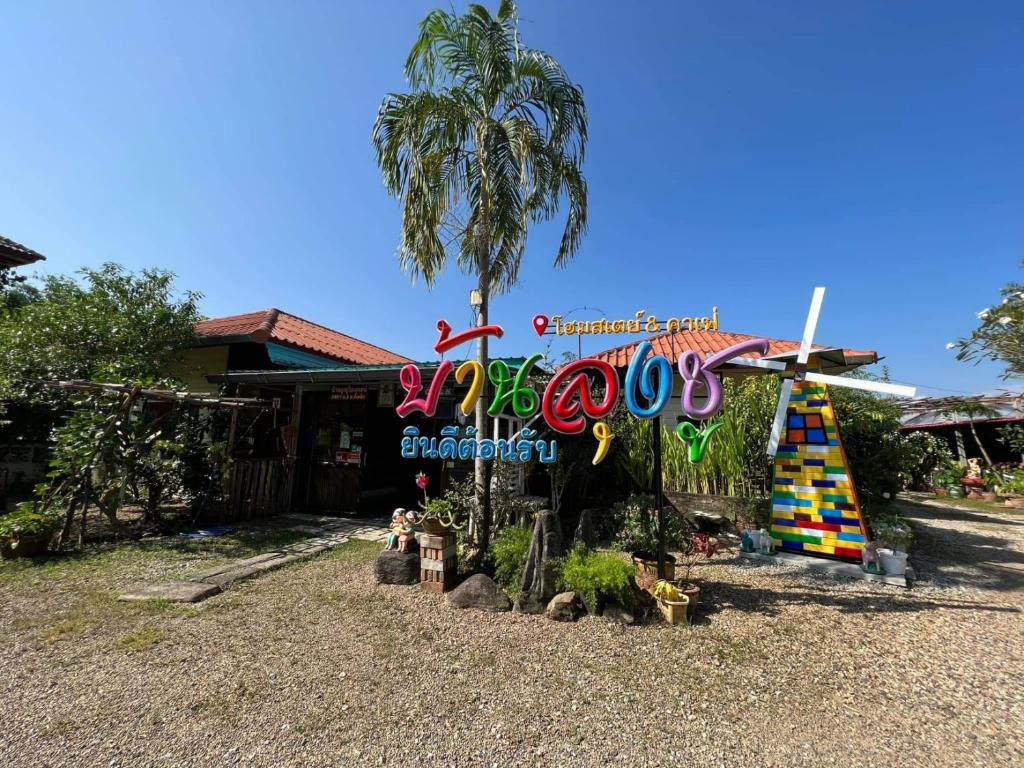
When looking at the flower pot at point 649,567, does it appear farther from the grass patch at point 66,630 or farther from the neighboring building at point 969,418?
the neighboring building at point 969,418

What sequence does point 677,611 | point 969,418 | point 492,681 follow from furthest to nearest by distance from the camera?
point 969,418, point 677,611, point 492,681

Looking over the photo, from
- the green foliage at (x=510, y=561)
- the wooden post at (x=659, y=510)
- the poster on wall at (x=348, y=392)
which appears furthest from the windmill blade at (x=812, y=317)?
the poster on wall at (x=348, y=392)

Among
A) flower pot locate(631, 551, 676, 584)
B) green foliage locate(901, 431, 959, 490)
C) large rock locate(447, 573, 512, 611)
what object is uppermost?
green foliage locate(901, 431, 959, 490)

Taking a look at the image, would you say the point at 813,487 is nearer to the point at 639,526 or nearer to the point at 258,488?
the point at 639,526

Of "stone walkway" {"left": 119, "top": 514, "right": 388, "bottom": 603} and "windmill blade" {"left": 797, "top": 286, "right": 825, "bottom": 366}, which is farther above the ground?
"windmill blade" {"left": 797, "top": 286, "right": 825, "bottom": 366}

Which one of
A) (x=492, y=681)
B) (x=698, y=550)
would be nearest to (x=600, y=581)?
(x=492, y=681)

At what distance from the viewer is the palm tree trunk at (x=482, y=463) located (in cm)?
515

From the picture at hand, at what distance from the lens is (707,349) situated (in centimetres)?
1198

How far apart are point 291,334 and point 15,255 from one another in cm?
531

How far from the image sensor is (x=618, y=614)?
4.04 metres

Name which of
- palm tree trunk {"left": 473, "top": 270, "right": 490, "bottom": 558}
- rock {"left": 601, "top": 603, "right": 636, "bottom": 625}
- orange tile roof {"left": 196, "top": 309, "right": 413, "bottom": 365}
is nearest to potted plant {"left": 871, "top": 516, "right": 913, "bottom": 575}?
rock {"left": 601, "top": 603, "right": 636, "bottom": 625}

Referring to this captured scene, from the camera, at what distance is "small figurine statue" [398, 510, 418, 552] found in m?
5.11

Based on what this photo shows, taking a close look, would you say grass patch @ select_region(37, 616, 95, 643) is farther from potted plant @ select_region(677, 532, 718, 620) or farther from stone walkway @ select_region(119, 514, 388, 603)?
potted plant @ select_region(677, 532, 718, 620)

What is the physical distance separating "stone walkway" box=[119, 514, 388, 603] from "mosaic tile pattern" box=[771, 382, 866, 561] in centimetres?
616
